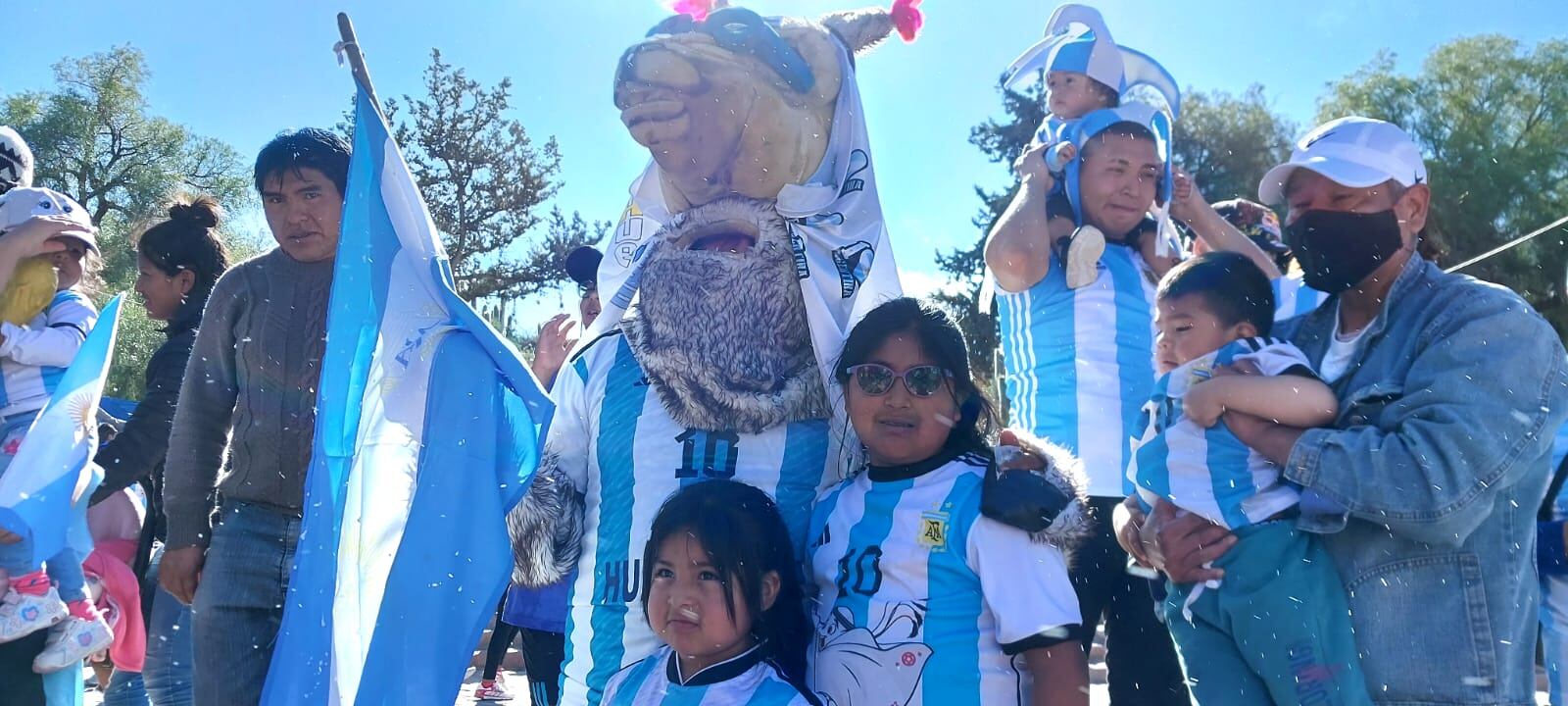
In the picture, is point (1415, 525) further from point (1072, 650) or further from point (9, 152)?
point (9, 152)

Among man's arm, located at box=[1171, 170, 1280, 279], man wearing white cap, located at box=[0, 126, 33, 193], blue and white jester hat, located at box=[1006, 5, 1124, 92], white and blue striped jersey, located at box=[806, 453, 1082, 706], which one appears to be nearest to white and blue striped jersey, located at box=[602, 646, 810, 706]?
white and blue striped jersey, located at box=[806, 453, 1082, 706]

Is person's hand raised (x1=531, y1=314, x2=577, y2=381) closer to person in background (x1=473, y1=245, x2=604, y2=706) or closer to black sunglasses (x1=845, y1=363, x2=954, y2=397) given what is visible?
person in background (x1=473, y1=245, x2=604, y2=706)

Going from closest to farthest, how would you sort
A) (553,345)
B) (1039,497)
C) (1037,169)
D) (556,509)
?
1. (1039,497)
2. (556,509)
3. (1037,169)
4. (553,345)

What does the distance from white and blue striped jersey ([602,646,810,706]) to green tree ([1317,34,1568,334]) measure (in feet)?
54.4

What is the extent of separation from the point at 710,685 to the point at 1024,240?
5.16 feet

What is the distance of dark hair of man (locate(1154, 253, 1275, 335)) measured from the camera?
228 cm

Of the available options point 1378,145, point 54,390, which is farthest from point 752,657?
point 54,390

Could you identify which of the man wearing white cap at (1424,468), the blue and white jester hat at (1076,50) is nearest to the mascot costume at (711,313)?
the man wearing white cap at (1424,468)

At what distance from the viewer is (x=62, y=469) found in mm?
3293

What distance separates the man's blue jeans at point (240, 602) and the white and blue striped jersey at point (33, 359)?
1117 mm

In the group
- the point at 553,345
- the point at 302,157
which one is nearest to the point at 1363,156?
the point at 302,157

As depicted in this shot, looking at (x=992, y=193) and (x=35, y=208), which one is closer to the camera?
(x=35, y=208)

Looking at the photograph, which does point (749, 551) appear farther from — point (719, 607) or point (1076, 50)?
point (1076, 50)

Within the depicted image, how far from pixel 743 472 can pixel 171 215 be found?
258 cm
